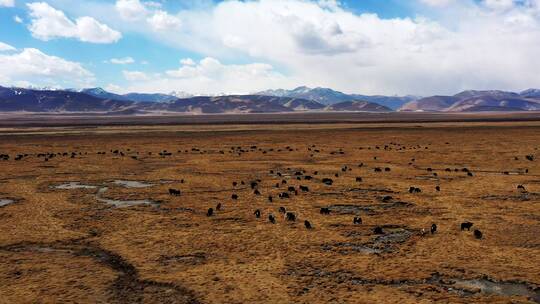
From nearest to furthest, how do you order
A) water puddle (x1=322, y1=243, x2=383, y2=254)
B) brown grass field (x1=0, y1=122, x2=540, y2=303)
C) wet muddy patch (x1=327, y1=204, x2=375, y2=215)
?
brown grass field (x1=0, y1=122, x2=540, y2=303)
water puddle (x1=322, y1=243, x2=383, y2=254)
wet muddy patch (x1=327, y1=204, x2=375, y2=215)

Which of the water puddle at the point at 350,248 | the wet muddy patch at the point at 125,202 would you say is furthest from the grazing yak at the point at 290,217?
the wet muddy patch at the point at 125,202

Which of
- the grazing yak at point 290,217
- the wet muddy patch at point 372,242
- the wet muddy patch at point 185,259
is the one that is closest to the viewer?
the wet muddy patch at point 185,259

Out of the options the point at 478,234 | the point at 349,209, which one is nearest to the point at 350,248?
the point at 478,234

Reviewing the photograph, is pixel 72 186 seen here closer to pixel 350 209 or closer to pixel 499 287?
pixel 350 209

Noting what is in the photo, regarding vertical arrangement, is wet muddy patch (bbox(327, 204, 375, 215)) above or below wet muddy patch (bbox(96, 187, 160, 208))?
above

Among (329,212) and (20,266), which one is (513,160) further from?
(20,266)

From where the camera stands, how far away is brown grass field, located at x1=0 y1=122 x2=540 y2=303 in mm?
14242

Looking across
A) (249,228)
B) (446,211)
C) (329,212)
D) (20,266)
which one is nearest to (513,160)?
(446,211)

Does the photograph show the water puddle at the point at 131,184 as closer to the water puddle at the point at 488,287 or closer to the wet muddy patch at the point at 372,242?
the wet muddy patch at the point at 372,242

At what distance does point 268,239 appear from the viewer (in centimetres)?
1973

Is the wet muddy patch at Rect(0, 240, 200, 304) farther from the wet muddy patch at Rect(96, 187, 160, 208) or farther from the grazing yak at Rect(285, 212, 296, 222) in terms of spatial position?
the grazing yak at Rect(285, 212, 296, 222)

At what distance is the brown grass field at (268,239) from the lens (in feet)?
46.7

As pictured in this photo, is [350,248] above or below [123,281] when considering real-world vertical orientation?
above

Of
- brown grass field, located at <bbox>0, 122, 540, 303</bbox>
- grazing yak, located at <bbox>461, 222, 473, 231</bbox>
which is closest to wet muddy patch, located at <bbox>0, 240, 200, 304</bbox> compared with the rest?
brown grass field, located at <bbox>0, 122, 540, 303</bbox>
